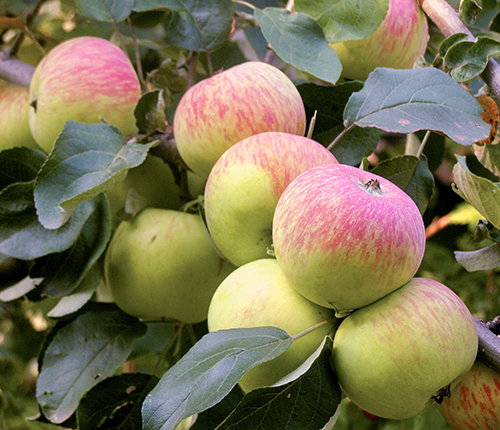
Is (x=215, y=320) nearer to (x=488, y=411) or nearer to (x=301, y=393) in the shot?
(x=301, y=393)

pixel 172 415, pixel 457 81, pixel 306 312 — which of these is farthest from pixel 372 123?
pixel 172 415

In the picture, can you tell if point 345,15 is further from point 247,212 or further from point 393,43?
point 247,212

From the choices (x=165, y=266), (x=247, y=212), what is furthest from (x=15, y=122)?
(x=247, y=212)

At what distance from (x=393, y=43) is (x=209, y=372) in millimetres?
498

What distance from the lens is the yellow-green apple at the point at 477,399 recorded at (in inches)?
16.3

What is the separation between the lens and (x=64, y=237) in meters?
0.60

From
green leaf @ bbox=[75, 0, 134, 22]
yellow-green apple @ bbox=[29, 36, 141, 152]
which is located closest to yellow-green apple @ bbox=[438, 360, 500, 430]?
yellow-green apple @ bbox=[29, 36, 141, 152]

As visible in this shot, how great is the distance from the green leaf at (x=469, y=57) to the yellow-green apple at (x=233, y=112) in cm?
16

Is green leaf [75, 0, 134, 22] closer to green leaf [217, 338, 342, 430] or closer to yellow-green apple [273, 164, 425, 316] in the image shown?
yellow-green apple [273, 164, 425, 316]

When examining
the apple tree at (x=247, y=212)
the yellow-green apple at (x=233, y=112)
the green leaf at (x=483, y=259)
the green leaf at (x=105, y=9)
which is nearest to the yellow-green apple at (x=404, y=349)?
the apple tree at (x=247, y=212)

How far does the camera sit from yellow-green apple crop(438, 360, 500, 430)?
42 cm

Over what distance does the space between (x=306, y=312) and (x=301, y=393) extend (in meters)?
0.07

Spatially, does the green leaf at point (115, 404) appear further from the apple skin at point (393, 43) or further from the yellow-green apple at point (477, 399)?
the apple skin at point (393, 43)

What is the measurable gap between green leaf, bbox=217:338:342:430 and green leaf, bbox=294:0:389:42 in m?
0.40
